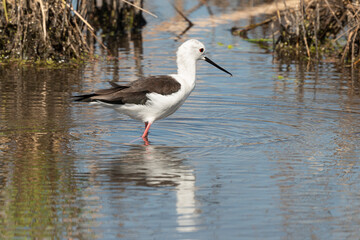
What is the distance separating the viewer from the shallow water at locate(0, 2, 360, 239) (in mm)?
6098

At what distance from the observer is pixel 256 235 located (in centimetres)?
581

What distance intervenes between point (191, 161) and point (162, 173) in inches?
24.1

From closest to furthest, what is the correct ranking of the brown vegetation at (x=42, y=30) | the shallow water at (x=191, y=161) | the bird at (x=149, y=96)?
1. the shallow water at (x=191, y=161)
2. the bird at (x=149, y=96)
3. the brown vegetation at (x=42, y=30)

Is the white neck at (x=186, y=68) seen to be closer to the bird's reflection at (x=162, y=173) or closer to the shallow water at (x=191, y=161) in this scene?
the shallow water at (x=191, y=161)

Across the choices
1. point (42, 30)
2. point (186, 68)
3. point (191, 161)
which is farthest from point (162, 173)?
point (42, 30)

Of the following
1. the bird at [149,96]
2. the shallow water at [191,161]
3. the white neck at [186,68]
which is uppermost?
the white neck at [186,68]

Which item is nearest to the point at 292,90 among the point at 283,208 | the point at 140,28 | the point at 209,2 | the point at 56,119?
the point at 56,119

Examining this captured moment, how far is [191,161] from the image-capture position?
8.26 meters

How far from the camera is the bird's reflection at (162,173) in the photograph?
21.1 ft

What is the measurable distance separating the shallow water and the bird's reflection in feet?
0.06

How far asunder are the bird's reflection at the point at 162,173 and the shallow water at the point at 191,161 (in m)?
0.02

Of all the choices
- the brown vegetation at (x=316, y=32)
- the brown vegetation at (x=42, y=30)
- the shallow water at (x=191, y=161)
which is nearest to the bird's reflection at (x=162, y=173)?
the shallow water at (x=191, y=161)

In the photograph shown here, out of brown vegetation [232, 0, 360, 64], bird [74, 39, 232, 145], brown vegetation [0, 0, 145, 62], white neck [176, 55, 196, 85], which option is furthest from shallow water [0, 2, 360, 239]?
brown vegetation [232, 0, 360, 64]

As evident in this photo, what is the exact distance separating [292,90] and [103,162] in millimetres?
5371
